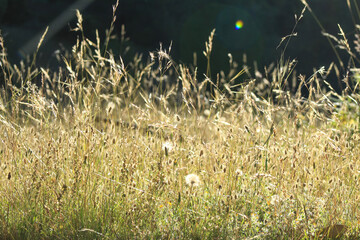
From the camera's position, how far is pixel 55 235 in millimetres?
2094

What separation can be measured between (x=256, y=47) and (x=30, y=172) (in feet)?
32.6

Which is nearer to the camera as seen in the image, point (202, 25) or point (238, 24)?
point (238, 24)

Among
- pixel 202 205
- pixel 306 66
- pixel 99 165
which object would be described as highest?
pixel 99 165

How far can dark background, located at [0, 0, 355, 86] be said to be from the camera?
1184cm

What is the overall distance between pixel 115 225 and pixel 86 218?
150mm

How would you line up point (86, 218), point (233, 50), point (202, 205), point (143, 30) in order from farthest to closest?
point (143, 30) → point (233, 50) → point (202, 205) → point (86, 218)

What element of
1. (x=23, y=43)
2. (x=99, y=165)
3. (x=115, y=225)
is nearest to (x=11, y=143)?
(x=99, y=165)

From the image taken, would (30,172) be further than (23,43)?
No

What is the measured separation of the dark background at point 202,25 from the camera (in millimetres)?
11836

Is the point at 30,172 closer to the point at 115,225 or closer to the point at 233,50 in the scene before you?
the point at 115,225

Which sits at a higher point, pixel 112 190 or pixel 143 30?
pixel 112 190

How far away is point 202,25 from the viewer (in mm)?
11961

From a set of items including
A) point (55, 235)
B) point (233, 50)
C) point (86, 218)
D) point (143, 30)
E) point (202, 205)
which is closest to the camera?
point (55, 235)

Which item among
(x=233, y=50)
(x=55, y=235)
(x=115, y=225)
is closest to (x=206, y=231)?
(x=115, y=225)
